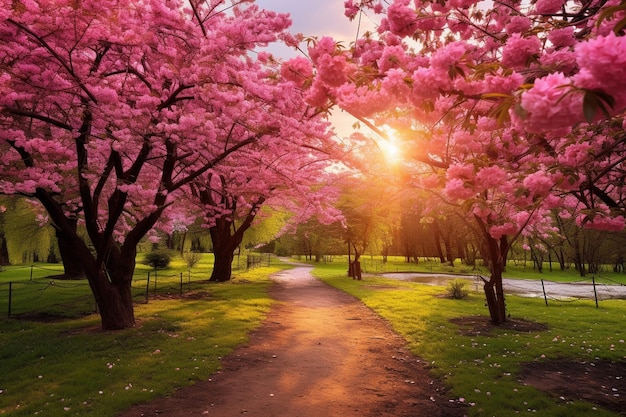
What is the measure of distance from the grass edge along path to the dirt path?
527 millimetres

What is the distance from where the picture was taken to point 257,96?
369 inches

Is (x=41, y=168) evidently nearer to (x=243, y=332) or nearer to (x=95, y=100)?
(x=95, y=100)

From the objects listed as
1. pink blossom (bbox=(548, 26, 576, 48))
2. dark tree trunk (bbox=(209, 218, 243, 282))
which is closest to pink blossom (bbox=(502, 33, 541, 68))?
pink blossom (bbox=(548, 26, 576, 48))

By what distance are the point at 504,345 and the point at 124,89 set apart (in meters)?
12.1

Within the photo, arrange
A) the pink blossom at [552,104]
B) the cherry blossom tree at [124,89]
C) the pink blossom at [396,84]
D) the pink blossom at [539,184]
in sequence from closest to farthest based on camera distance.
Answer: the pink blossom at [552,104] < the pink blossom at [396,84] < the pink blossom at [539,184] < the cherry blossom tree at [124,89]

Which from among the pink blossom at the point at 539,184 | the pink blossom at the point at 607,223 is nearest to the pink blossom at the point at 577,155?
the pink blossom at the point at 539,184

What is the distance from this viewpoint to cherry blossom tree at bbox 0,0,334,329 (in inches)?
318

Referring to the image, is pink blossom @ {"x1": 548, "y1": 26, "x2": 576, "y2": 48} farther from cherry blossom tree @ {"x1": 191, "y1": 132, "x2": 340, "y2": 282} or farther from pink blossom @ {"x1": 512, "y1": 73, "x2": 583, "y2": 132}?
cherry blossom tree @ {"x1": 191, "y1": 132, "x2": 340, "y2": 282}

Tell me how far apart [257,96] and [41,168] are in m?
6.08

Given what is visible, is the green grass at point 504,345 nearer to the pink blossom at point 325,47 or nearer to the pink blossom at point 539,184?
the pink blossom at point 539,184

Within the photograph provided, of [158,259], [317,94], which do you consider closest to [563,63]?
[317,94]

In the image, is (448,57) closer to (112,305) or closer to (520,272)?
(112,305)

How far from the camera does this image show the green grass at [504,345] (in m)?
5.89

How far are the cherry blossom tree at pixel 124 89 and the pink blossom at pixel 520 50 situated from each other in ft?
19.5
